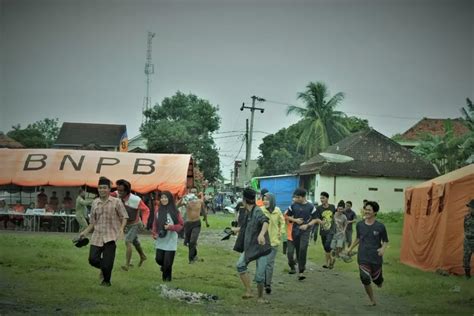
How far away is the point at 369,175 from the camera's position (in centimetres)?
3588

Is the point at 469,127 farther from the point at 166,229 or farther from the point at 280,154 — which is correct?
the point at 280,154

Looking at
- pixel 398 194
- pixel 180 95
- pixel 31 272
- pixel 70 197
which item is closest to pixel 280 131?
pixel 180 95

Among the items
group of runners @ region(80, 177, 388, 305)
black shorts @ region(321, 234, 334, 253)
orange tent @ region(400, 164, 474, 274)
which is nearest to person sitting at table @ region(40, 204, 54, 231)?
group of runners @ region(80, 177, 388, 305)

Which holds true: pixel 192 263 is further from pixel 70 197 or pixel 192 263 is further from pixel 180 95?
pixel 180 95

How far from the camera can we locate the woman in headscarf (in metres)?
9.88

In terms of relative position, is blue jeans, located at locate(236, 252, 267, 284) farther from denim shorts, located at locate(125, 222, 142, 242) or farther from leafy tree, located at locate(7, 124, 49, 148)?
leafy tree, located at locate(7, 124, 49, 148)

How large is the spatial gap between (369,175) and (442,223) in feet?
75.1

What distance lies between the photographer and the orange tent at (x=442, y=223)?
12.9 metres

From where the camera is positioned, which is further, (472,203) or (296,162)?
(296,162)

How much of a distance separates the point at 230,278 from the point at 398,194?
1045 inches

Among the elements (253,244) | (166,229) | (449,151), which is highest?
(449,151)

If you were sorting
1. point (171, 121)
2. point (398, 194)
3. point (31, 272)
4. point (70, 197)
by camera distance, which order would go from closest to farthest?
point (31, 272) → point (70, 197) → point (398, 194) → point (171, 121)

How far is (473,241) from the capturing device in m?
11.5

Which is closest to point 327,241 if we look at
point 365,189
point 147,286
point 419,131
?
point 147,286
